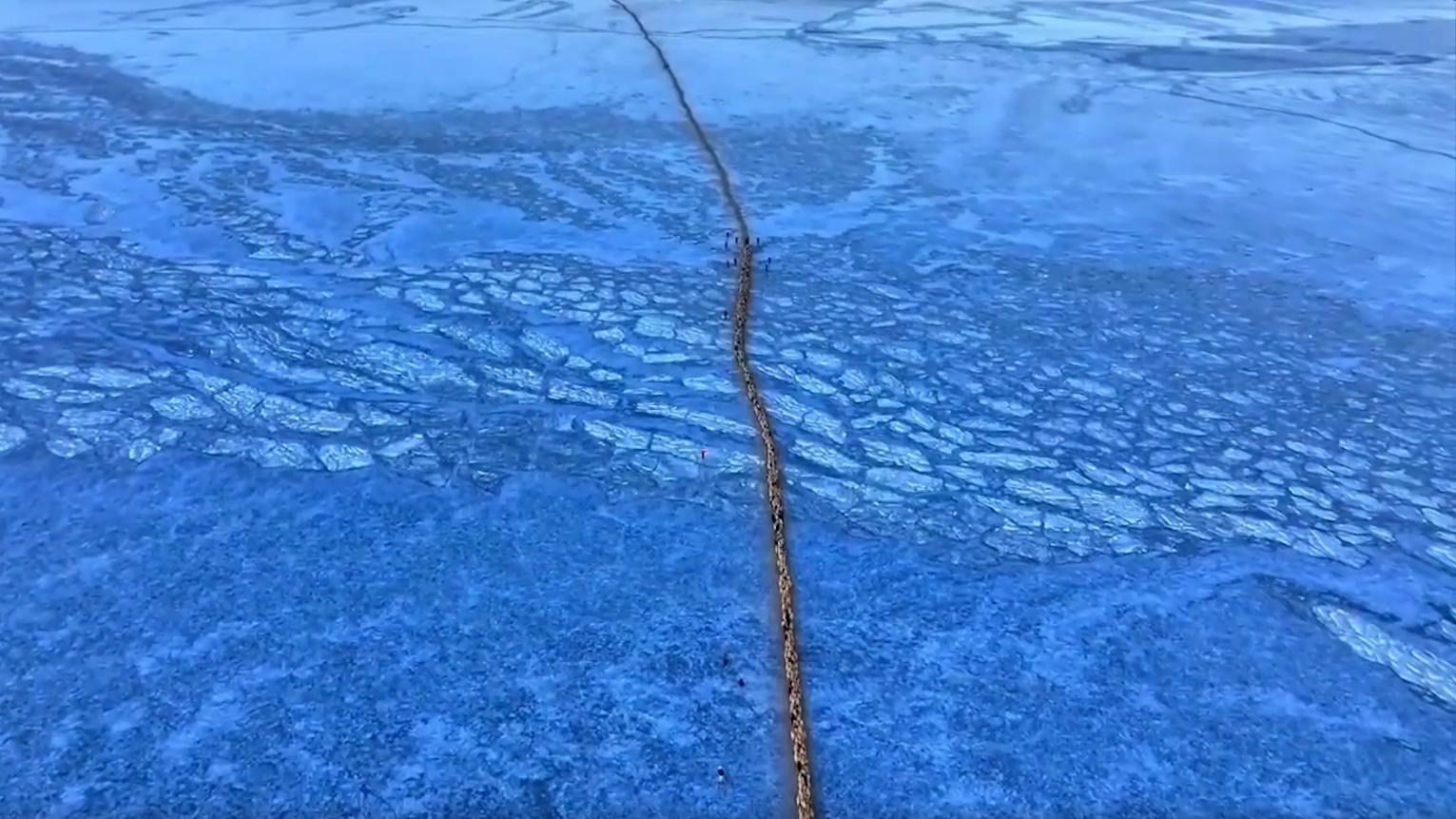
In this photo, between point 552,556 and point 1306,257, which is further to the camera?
point 1306,257

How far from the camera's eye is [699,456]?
1424 millimetres

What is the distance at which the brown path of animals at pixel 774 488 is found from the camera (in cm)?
99

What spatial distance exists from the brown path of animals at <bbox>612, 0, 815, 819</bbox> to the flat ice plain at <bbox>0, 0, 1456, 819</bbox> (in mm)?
19

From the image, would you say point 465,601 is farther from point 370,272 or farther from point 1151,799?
point 370,272

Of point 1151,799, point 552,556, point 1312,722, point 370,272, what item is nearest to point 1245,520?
point 1312,722

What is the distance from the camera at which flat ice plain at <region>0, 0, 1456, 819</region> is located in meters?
1.01

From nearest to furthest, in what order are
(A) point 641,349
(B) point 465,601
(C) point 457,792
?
1. (C) point 457,792
2. (B) point 465,601
3. (A) point 641,349

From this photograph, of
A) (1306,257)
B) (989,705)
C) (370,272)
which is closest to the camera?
(989,705)

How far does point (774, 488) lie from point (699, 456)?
125 millimetres

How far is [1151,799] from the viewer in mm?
975

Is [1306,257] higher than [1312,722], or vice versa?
[1306,257]

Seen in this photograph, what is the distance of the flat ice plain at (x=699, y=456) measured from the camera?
1008mm

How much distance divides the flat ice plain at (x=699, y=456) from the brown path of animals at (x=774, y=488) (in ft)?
0.06

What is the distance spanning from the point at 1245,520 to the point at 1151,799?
0.48 meters
